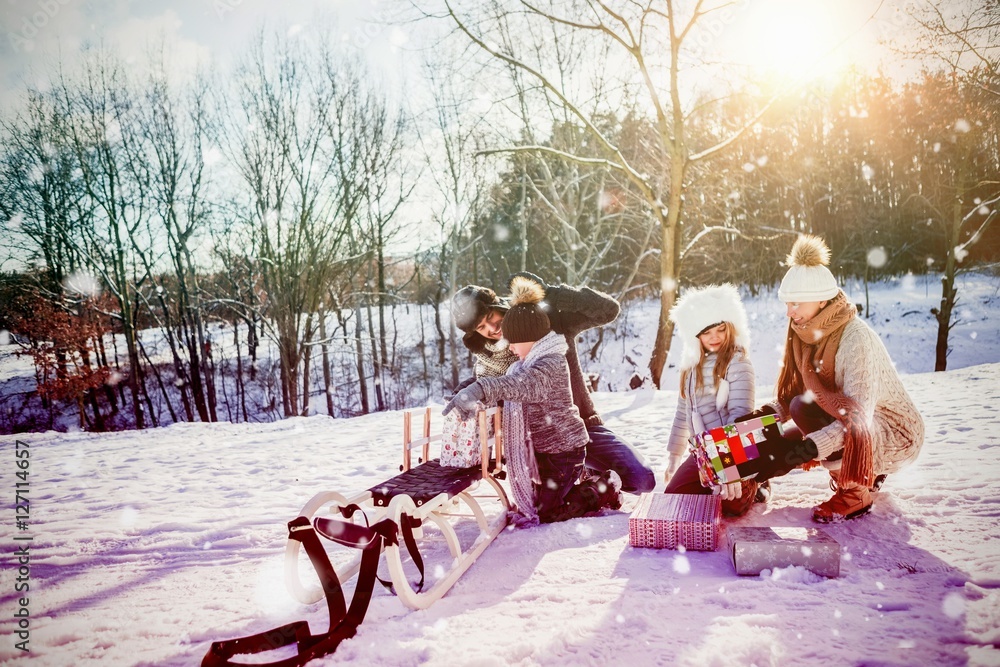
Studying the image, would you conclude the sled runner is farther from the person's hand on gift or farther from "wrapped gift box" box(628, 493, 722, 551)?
the person's hand on gift

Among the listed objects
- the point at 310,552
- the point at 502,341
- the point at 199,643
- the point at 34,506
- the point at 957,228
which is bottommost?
the point at 34,506

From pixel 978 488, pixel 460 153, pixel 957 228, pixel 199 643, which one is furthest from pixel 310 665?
pixel 957 228

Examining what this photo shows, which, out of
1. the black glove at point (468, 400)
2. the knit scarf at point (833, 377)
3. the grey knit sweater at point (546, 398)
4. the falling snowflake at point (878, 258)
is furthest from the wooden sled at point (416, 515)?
the falling snowflake at point (878, 258)

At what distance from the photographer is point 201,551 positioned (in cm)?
340

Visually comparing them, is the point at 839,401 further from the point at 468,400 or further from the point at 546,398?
the point at 468,400

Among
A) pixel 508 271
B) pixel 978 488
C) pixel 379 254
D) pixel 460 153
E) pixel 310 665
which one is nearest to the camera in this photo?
pixel 310 665

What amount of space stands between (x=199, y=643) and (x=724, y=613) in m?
2.10

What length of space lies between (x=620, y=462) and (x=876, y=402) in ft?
5.28

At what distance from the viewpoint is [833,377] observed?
2.88m

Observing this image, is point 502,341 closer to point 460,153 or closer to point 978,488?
point 978,488

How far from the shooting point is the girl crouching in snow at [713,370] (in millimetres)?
3232

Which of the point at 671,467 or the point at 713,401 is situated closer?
the point at 713,401

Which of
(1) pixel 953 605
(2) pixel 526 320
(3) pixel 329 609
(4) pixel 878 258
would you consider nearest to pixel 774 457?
(1) pixel 953 605

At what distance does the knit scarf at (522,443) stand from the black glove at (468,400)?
34cm
